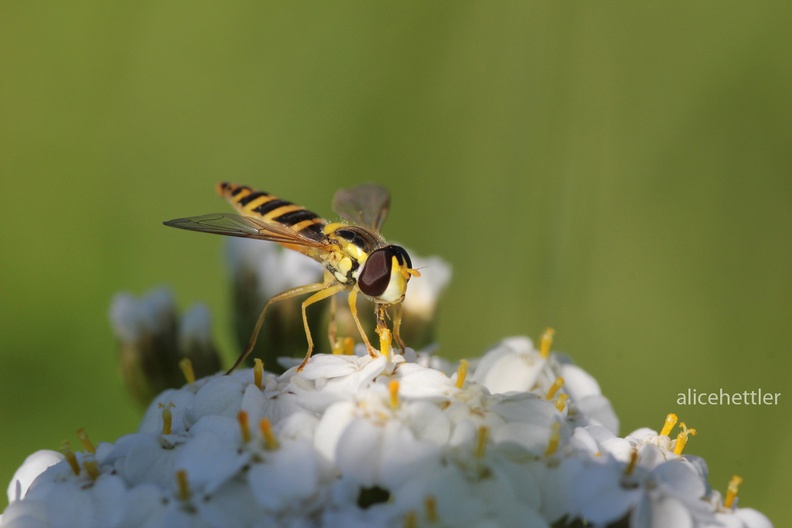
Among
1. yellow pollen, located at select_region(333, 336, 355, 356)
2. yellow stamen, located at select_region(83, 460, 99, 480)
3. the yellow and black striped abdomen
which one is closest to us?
yellow stamen, located at select_region(83, 460, 99, 480)

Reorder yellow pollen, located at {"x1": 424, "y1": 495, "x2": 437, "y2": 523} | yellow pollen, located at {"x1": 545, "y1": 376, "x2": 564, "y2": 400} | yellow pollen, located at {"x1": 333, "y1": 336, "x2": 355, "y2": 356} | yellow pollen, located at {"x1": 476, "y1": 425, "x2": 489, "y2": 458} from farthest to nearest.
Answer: yellow pollen, located at {"x1": 333, "y1": 336, "x2": 355, "y2": 356} < yellow pollen, located at {"x1": 545, "y1": 376, "x2": 564, "y2": 400} < yellow pollen, located at {"x1": 476, "y1": 425, "x2": 489, "y2": 458} < yellow pollen, located at {"x1": 424, "y1": 495, "x2": 437, "y2": 523}

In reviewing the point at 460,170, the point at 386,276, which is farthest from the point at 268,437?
the point at 460,170

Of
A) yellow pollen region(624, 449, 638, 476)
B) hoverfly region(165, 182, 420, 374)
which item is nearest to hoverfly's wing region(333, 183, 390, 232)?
hoverfly region(165, 182, 420, 374)

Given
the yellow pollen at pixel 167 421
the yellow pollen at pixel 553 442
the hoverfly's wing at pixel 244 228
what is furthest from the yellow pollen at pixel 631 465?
the hoverfly's wing at pixel 244 228

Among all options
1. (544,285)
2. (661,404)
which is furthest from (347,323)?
(661,404)

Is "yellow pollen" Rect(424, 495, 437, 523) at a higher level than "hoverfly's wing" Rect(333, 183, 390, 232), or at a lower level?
lower

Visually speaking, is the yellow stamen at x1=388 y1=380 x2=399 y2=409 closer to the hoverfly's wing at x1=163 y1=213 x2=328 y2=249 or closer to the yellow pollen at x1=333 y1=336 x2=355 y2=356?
the yellow pollen at x1=333 y1=336 x2=355 y2=356

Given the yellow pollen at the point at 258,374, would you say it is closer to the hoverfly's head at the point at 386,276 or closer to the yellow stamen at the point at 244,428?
the yellow stamen at the point at 244,428
